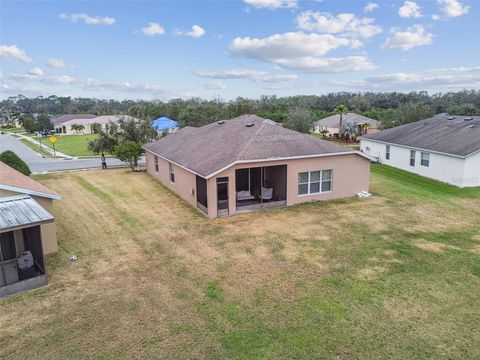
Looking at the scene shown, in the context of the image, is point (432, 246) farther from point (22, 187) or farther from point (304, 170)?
point (22, 187)

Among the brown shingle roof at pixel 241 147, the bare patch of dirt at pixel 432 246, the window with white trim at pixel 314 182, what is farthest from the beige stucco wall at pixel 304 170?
the bare patch of dirt at pixel 432 246

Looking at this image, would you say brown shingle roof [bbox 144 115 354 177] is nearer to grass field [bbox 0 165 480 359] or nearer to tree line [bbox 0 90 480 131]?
grass field [bbox 0 165 480 359]

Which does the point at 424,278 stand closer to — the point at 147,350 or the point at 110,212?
the point at 147,350

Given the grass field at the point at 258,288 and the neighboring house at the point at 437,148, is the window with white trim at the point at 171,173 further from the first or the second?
the neighboring house at the point at 437,148

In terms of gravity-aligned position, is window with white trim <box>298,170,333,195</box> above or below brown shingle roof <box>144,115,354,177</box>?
below

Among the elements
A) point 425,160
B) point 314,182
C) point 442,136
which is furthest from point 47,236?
point 442,136

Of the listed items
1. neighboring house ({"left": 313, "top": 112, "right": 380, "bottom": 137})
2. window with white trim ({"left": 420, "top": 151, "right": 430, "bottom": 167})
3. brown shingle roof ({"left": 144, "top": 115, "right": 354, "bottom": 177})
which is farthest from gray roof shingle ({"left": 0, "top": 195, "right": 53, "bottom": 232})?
neighboring house ({"left": 313, "top": 112, "right": 380, "bottom": 137})
